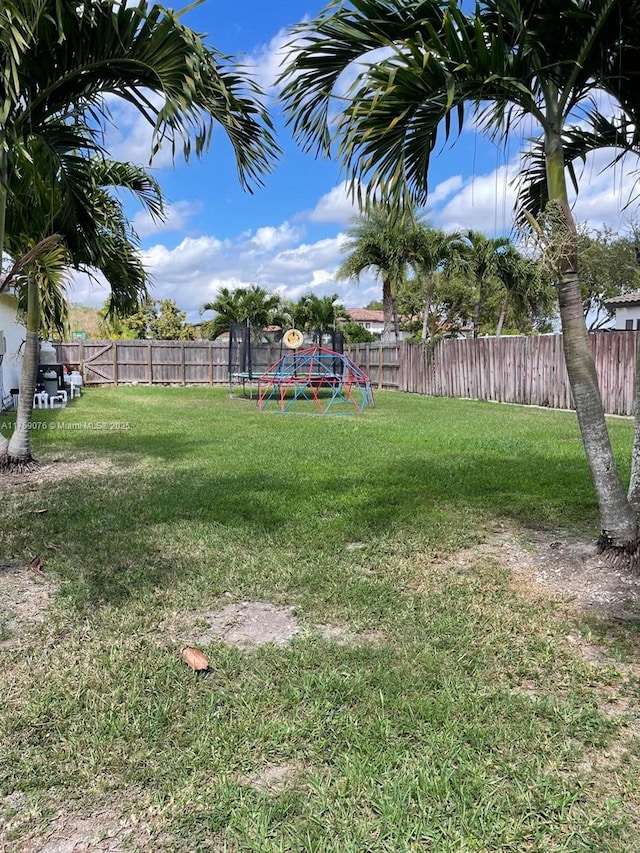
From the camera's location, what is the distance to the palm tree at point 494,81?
9.98 ft

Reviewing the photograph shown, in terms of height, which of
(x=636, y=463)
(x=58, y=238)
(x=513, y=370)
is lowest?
(x=636, y=463)

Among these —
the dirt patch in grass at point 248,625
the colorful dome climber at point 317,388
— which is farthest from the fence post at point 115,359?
the dirt patch in grass at point 248,625

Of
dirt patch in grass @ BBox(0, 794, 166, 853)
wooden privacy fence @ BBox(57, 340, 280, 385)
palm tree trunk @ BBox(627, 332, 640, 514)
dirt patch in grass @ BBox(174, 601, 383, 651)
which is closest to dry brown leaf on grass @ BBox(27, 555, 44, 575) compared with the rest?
dirt patch in grass @ BBox(174, 601, 383, 651)

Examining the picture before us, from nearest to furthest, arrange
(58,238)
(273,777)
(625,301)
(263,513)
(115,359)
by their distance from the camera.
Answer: (273,777) → (263,513) → (58,238) → (625,301) → (115,359)

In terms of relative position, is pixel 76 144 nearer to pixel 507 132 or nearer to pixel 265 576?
pixel 507 132

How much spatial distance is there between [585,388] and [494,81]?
5.56ft

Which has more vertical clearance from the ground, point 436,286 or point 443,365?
point 436,286

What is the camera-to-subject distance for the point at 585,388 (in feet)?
11.1

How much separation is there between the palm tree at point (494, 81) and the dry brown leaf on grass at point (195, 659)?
2.35m

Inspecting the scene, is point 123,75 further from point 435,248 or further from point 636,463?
point 435,248

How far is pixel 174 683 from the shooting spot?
95.2 inches

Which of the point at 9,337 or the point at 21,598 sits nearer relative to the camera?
the point at 21,598

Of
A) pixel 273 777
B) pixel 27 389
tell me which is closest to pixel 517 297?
pixel 27 389

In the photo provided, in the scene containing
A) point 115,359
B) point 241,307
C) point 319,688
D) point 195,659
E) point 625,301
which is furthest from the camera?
point 241,307
